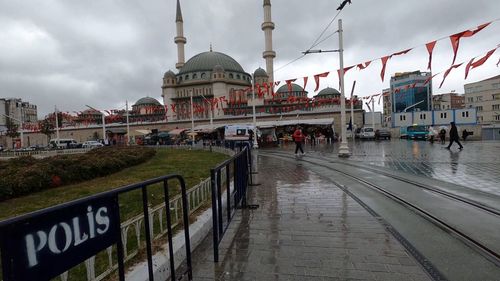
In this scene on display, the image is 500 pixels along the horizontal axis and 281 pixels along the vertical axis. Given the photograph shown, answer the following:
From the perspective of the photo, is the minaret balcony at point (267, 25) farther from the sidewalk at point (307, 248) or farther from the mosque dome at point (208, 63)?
the sidewalk at point (307, 248)

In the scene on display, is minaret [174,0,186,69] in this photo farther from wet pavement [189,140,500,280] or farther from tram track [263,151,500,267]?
wet pavement [189,140,500,280]

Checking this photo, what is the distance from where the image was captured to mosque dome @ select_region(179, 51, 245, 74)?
263 ft

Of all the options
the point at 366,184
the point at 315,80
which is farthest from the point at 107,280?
the point at 315,80

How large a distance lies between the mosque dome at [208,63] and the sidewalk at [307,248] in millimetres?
78063

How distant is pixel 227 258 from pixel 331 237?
1.47m

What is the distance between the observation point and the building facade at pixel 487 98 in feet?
240

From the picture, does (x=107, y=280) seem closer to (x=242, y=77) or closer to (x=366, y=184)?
(x=366, y=184)

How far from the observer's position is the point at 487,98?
75062 mm

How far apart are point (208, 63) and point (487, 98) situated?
70.5m

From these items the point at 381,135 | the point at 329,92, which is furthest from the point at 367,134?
the point at 329,92

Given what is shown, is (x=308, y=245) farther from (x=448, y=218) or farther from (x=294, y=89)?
(x=294, y=89)

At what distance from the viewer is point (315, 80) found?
21.1 m

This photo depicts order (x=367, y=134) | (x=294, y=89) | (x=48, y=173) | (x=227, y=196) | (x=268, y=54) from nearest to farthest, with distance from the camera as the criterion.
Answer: (x=227, y=196) → (x=48, y=173) → (x=367, y=134) → (x=268, y=54) → (x=294, y=89)

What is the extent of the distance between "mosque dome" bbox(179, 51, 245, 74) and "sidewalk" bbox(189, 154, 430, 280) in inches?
3073
